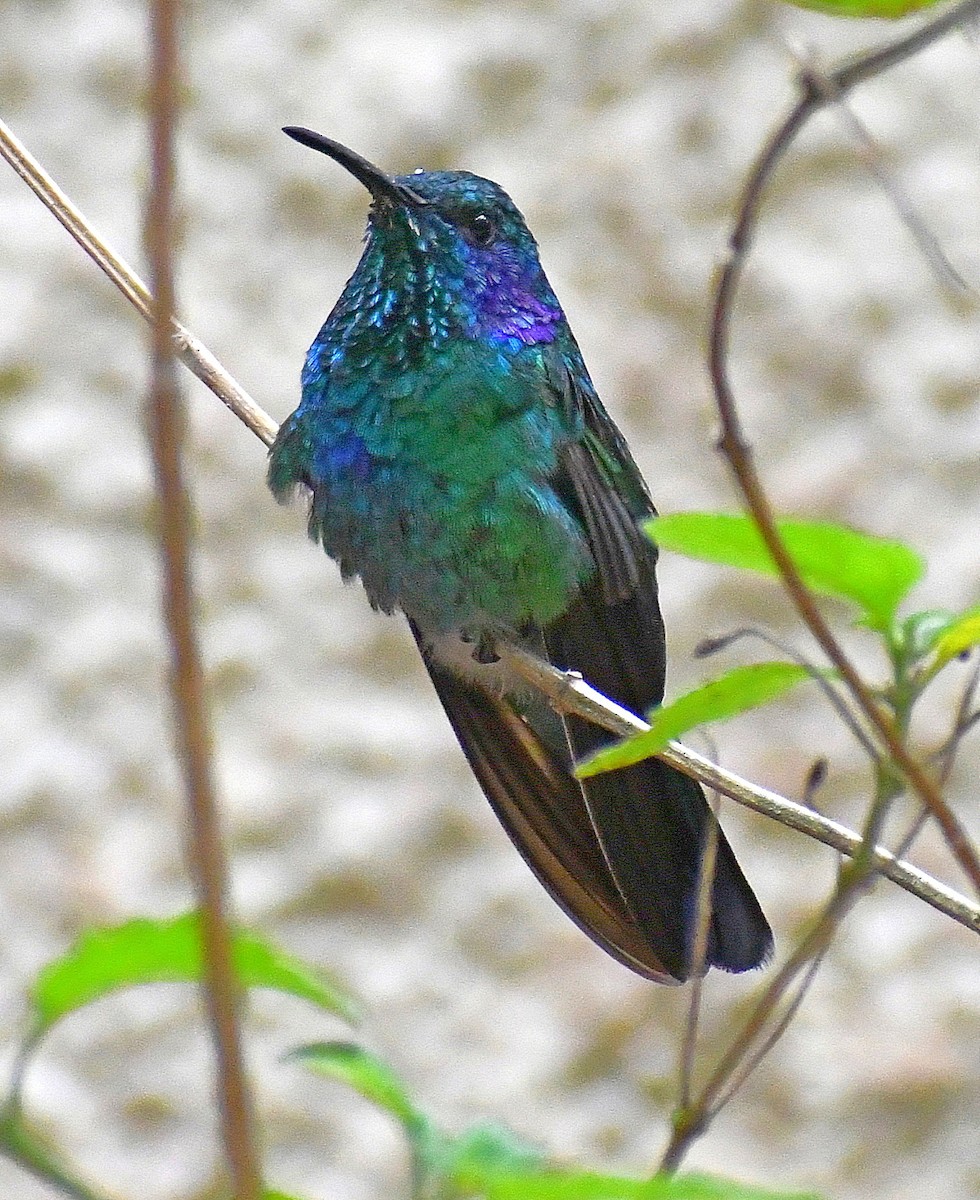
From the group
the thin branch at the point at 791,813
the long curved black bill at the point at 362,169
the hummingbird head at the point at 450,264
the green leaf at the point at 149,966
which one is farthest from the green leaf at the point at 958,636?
the hummingbird head at the point at 450,264

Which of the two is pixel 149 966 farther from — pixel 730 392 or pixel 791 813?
pixel 791 813

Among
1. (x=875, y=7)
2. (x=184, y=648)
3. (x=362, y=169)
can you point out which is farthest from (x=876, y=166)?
(x=362, y=169)

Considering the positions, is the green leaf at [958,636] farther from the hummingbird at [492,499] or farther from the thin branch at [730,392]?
the hummingbird at [492,499]

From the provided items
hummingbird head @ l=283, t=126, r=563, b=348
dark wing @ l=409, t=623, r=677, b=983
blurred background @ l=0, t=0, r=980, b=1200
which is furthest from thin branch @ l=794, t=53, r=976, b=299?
blurred background @ l=0, t=0, r=980, b=1200

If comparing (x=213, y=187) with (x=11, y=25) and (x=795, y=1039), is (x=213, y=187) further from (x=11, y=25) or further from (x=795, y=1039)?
(x=795, y=1039)

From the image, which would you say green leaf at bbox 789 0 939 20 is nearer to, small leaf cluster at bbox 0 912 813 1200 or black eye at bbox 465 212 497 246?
small leaf cluster at bbox 0 912 813 1200

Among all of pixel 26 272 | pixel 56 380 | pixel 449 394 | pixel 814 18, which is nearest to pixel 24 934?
pixel 56 380
